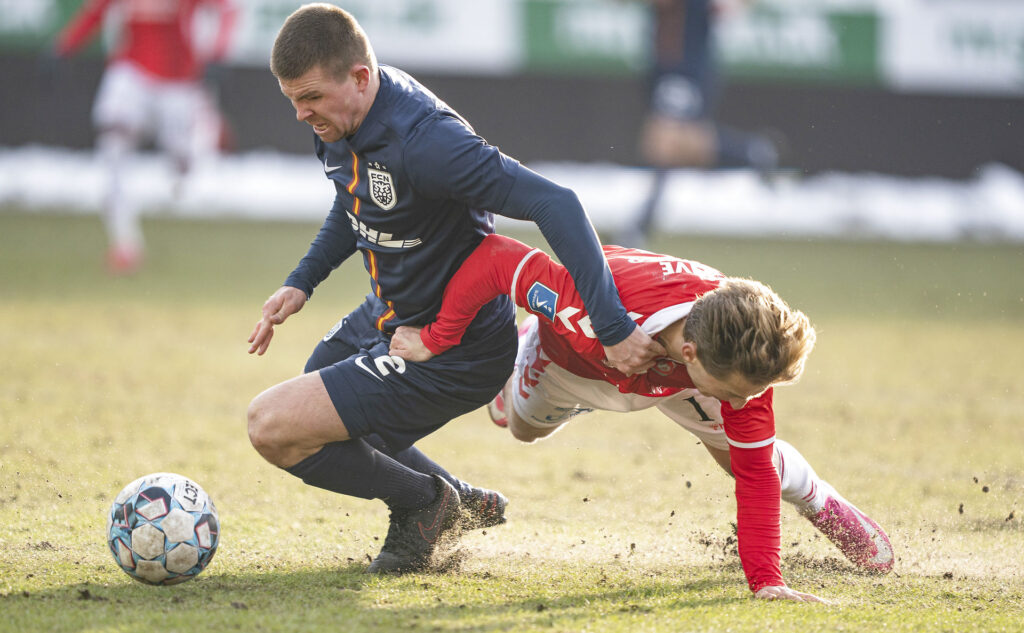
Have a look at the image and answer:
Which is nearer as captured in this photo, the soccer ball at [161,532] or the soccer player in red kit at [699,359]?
the soccer player in red kit at [699,359]

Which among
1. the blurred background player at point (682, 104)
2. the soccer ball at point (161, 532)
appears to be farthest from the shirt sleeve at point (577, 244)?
the blurred background player at point (682, 104)

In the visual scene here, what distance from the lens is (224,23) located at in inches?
513

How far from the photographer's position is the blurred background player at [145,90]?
11.3m

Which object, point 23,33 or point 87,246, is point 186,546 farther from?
point 23,33

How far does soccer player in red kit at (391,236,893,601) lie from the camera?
3.12 metres

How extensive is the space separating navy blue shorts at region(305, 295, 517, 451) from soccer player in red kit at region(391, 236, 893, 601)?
8 cm

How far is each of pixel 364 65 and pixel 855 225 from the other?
40.1ft

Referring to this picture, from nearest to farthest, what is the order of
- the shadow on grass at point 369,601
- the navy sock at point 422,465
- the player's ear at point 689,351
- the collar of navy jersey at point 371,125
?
the shadow on grass at point 369,601 < the player's ear at point 689,351 < the collar of navy jersey at point 371,125 < the navy sock at point 422,465

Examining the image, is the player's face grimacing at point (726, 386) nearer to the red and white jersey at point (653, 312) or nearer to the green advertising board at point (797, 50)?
the red and white jersey at point (653, 312)

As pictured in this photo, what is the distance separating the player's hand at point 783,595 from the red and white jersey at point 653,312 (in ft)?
0.08

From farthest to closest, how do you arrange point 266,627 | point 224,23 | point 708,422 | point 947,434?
point 224,23
point 947,434
point 708,422
point 266,627

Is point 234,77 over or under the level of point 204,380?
over

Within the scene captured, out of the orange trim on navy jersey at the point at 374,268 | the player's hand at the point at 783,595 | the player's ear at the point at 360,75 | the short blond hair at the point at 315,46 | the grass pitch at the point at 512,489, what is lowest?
→ the grass pitch at the point at 512,489

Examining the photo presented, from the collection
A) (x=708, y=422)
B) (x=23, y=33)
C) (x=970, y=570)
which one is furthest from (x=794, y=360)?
(x=23, y=33)
